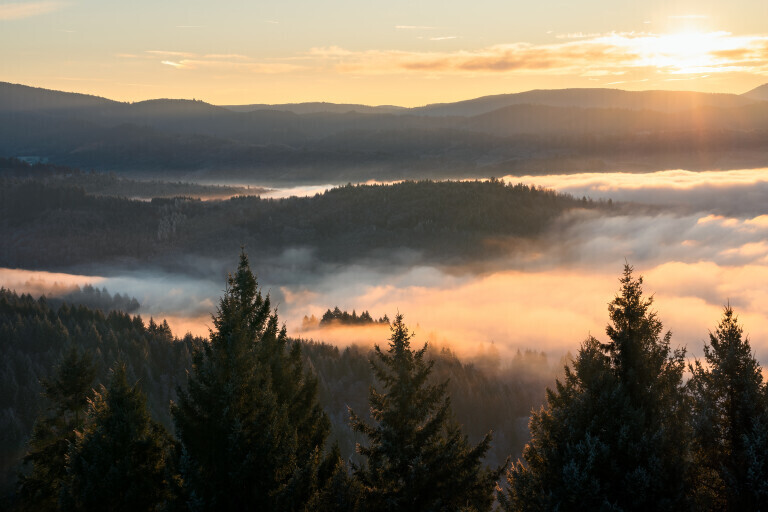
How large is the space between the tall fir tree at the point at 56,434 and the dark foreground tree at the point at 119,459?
6.85 metres

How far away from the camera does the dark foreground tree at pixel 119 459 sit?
3172 centimetres

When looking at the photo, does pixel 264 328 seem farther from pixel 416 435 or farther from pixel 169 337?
pixel 169 337

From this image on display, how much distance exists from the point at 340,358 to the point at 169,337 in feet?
147

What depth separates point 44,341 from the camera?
170 meters

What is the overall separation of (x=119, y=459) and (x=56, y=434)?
10812 millimetres

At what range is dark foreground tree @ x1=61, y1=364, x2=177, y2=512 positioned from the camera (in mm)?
31719

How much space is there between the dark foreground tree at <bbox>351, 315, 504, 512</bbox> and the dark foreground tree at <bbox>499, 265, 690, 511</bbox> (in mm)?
2336

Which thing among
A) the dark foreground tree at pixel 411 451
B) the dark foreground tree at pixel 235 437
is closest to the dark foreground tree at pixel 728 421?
the dark foreground tree at pixel 411 451

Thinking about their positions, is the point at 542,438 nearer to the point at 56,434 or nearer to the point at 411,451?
the point at 411,451

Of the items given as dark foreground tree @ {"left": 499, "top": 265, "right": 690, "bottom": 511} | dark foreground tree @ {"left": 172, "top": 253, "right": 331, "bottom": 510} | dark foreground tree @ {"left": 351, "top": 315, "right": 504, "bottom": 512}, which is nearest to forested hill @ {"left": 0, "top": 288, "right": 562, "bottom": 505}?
dark foreground tree @ {"left": 351, "top": 315, "right": 504, "bottom": 512}

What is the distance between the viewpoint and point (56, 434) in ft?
134

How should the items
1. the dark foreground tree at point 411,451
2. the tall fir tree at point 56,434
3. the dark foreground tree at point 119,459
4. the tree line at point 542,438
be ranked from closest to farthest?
the tree line at point 542,438 < the dark foreground tree at point 411,451 < the dark foreground tree at point 119,459 < the tall fir tree at point 56,434

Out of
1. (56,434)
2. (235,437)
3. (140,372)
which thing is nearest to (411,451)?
(235,437)

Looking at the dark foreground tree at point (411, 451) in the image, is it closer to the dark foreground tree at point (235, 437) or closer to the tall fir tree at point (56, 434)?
the dark foreground tree at point (235, 437)
